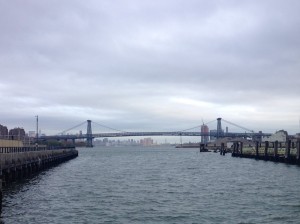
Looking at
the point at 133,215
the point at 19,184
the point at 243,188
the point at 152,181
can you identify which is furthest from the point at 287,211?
the point at 19,184

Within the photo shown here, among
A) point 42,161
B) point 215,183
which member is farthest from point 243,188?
point 42,161

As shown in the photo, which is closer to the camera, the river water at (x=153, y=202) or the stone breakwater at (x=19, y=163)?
the river water at (x=153, y=202)

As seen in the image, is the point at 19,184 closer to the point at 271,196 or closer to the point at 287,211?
the point at 271,196

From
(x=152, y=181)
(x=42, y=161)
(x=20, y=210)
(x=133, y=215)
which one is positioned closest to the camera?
(x=133, y=215)

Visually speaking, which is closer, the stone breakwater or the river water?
the river water

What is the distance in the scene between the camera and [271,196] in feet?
106

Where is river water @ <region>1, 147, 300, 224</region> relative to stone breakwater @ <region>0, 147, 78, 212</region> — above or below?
below

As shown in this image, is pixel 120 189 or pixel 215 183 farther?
pixel 215 183

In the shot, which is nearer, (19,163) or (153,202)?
(153,202)

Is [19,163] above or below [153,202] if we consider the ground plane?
above

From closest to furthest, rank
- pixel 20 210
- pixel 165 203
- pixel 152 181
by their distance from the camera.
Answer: pixel 20 210 < pixel 165 203 < pixel 152 181

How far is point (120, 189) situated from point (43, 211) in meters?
11.7

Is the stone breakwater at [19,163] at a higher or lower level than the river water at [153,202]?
higher

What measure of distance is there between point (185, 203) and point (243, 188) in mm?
10218
